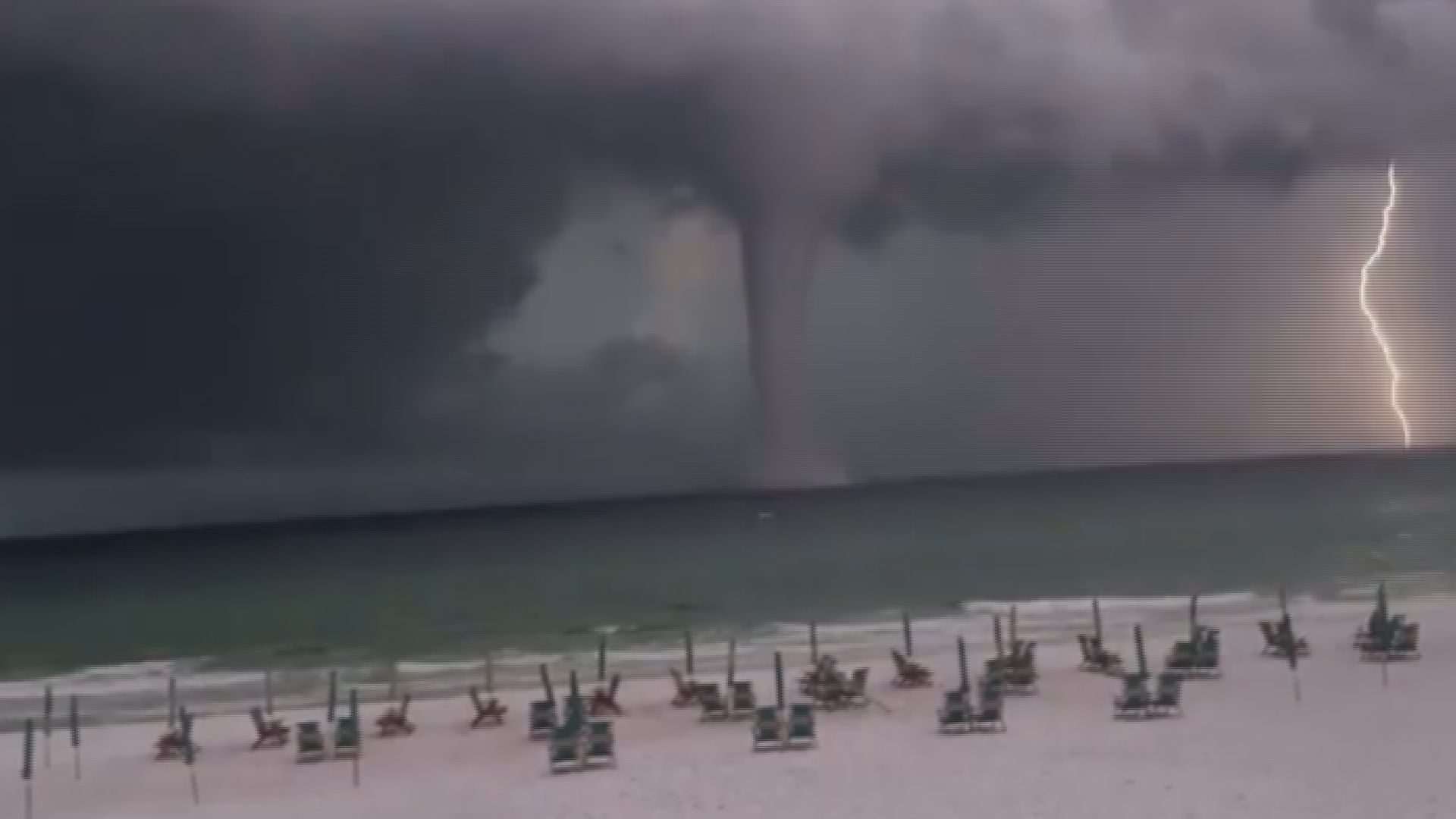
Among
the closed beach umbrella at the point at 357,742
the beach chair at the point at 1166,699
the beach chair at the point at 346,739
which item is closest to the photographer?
the closed beach umbrella at the point at 357,742

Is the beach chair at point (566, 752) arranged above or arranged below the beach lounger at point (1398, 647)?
below

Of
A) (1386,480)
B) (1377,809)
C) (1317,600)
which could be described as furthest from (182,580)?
(1386,480)

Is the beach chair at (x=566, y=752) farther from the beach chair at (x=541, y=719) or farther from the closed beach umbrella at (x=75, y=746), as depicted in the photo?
the closed beach umbrella at (x=75, y=746)

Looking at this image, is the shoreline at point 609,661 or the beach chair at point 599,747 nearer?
Result: the beach chair at point 599,747

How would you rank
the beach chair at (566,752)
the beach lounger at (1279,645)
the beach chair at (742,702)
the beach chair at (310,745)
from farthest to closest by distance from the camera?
1. the beach lounger at (1279,645)
2. the beach chair at (742,702)
3. the beach chair at (310,745)
4. the beach chair at (566,752)

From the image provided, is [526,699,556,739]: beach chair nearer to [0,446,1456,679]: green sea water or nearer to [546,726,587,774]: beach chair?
[546,726,587,774]: beach chair

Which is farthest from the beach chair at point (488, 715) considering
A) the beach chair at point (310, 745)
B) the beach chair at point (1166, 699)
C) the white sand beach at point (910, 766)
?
the beach chair at point (1166, 699)

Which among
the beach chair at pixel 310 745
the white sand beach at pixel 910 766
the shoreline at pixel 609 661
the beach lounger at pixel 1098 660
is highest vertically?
the shoreline at pixel 609 661
